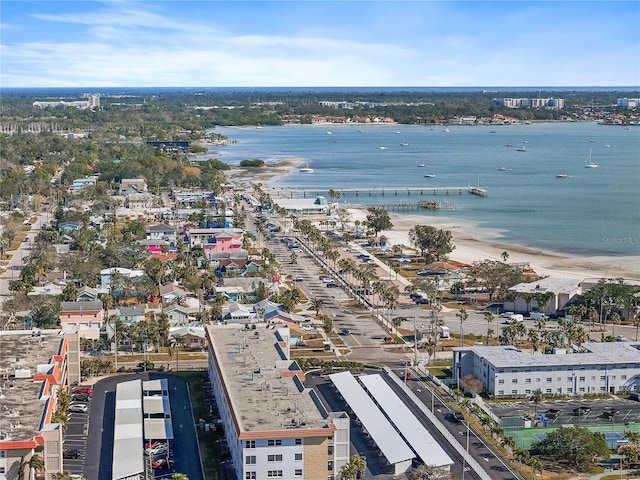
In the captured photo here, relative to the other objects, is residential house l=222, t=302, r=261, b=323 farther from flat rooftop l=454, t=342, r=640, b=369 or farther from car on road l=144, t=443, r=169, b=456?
car on road l=144, t=443, r=169, b=456

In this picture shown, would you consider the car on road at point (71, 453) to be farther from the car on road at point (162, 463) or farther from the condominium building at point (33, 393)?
the car on road at point (162, 463)

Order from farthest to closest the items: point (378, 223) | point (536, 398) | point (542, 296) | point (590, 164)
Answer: point (590, 164), point (378, 223), point (542, 296), point (536, 398)

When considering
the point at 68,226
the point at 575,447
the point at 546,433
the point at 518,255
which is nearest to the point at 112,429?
the point at 546,433

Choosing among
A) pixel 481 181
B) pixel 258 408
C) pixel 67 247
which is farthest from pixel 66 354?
pixel 481 181

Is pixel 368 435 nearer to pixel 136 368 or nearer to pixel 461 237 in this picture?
pixel 136 368

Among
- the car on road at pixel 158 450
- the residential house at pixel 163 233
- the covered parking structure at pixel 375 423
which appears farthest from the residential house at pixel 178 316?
the residential house at pixel 163 233

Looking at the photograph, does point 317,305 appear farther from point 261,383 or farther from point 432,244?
point 261,383

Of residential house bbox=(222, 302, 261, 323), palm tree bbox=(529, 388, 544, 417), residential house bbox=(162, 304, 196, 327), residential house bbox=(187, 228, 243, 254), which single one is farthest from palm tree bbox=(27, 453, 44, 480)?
residential house bbox=(187, 228, 243, 254)
